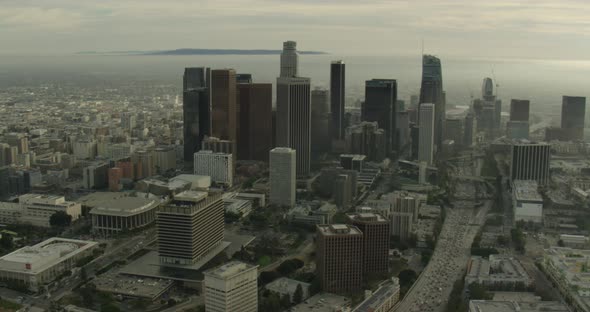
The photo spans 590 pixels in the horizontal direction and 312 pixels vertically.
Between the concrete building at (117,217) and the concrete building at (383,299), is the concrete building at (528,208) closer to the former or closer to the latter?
the concrete building at (383,299)

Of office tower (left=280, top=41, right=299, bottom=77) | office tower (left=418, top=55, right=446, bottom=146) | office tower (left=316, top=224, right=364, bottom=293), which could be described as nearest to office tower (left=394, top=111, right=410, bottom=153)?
office tower (left=418, top=55, right=446, bottom=146)

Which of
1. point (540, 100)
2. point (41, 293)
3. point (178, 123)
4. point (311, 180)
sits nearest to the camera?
point (41, 293)

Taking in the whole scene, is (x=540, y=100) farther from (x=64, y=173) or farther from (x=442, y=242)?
(x=64, y=173)

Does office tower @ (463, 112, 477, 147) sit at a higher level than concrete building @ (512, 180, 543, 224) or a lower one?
higher

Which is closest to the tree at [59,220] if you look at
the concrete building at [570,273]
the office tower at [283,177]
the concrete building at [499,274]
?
the office tower at [283,177]

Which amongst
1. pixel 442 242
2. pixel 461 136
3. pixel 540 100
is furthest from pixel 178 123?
pixel 442 242

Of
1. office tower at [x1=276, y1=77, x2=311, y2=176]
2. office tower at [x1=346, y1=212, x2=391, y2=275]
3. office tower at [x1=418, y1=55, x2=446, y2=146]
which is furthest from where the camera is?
office tower at [x1=418, y1=55, x2=446, y2=146]

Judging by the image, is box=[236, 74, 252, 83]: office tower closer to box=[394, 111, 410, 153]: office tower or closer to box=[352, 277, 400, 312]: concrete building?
box=[394, 111, 410, 153]: office tower

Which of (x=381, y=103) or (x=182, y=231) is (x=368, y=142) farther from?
(x=182, y=231)
